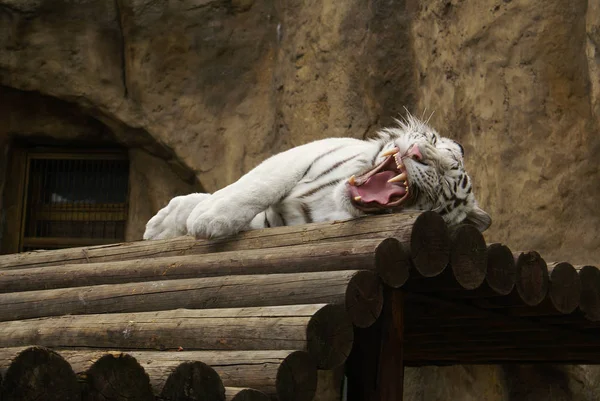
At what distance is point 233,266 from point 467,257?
0.68 metres

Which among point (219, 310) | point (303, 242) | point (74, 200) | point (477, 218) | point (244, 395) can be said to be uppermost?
point (74, 200)

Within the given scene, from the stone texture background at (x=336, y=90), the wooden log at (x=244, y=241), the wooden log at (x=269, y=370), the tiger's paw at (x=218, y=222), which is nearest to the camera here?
the wooden log at (x=269, y=370)

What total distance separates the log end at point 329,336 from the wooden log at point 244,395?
0.18m

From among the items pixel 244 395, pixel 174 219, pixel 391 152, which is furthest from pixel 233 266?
pixel 174 219

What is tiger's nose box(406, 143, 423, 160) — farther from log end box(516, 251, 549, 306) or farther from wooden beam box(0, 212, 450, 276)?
log end box(516, 251, 549, 306)

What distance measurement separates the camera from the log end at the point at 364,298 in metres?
2.32

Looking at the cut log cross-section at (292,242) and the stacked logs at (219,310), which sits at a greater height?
the cut log cross-section at (292,242)

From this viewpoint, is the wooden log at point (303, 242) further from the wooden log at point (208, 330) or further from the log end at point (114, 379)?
the log end at point (114, 379)

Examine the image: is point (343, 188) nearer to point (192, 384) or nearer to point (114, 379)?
point (192, 384)

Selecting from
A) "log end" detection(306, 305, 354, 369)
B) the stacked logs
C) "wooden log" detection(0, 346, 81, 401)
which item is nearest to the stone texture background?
the stacked logs

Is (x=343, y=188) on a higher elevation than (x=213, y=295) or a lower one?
higher

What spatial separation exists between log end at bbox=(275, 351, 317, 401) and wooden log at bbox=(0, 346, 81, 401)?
52 centimetres

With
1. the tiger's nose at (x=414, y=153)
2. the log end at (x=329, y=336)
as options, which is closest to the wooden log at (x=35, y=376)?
the log end at (x=329, y=336)

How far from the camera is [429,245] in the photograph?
98.7 inches
